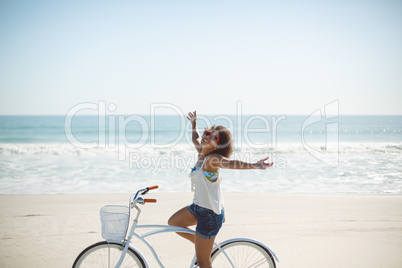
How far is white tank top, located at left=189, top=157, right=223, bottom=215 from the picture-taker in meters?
2.56

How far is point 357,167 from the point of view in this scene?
13.5 meters

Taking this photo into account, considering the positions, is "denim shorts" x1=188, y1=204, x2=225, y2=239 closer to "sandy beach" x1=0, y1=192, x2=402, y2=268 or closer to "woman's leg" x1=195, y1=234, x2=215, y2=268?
"woman's leg" x1=195, y1=234, x2=215, y2=268

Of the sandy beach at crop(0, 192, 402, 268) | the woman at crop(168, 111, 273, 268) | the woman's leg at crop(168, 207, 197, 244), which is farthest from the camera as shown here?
the sandy beach at crop(0, 192, 402, 268)

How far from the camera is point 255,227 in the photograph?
5699mm

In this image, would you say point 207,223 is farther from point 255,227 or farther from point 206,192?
point 255,227

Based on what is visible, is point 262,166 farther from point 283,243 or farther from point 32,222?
point 32,222

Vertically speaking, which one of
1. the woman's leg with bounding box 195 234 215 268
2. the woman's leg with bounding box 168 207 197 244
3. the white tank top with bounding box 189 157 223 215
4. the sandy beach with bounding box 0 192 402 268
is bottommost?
the sandy beach with bounding box 0 192 402 268

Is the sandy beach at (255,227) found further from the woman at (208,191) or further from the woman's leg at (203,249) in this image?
the woman at (208,191)

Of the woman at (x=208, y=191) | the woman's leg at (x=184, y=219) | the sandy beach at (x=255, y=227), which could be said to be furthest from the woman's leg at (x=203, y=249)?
the sandy beach at (x=255, y=227)

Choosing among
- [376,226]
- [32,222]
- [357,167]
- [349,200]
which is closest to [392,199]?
[349,200]

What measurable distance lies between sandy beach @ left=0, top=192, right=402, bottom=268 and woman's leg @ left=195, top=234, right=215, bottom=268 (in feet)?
5.67

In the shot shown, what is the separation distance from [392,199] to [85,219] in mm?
7352

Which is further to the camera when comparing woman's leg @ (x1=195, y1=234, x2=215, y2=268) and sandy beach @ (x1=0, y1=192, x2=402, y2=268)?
sandy beach @ (x1=0, y1=192, x2=402, y2=268)

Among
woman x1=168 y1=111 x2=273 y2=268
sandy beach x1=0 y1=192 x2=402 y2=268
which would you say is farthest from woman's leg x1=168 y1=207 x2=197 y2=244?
sandy beach x1=0 y1=192 x2=402 y2=268
